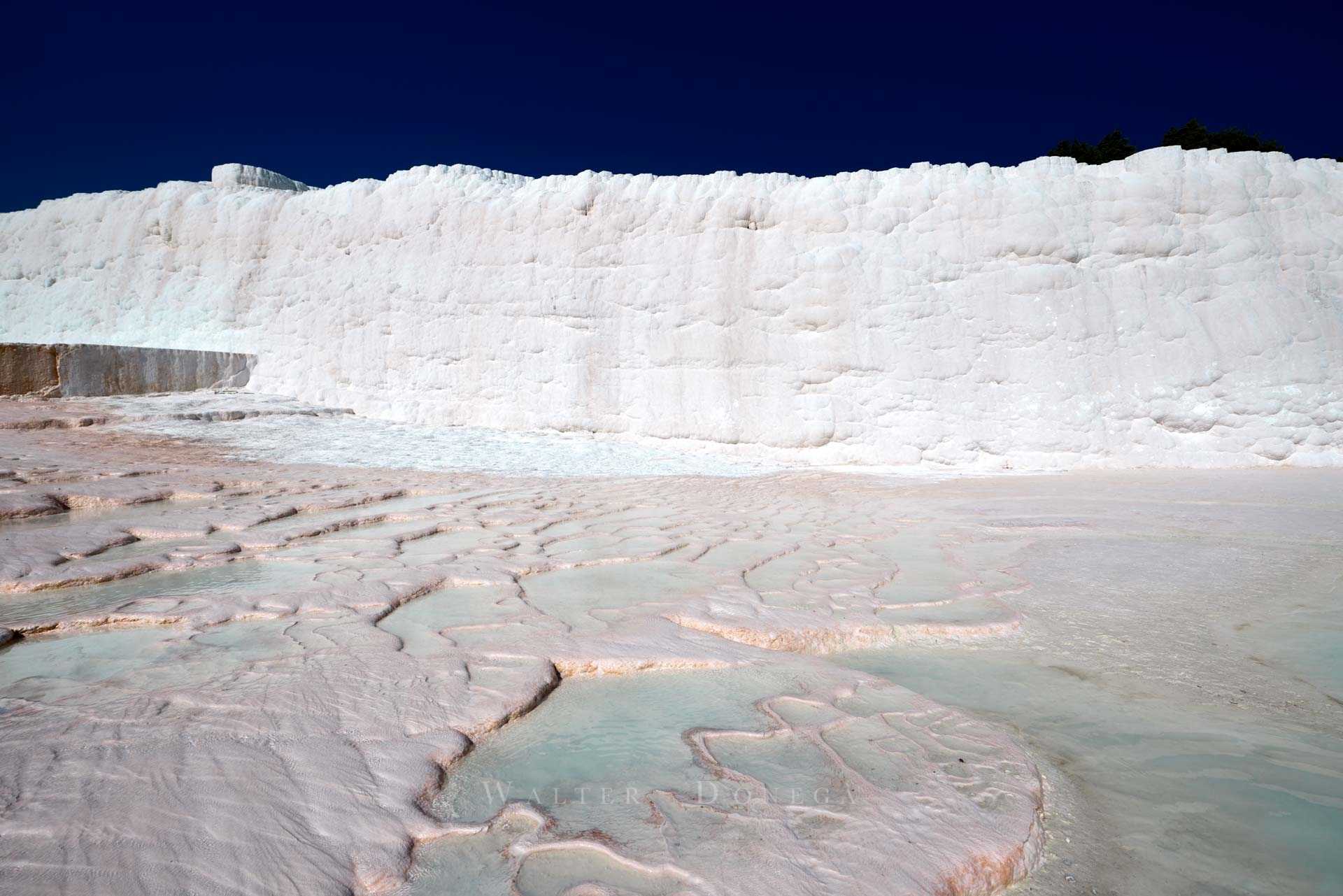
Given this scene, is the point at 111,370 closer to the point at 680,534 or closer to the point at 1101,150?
the point at 680,534

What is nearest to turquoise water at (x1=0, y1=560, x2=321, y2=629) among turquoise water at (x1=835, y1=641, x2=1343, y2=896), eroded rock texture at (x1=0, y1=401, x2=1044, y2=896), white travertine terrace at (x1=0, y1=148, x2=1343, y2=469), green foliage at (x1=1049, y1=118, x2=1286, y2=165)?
eroded rock texture at (x1=0, y1=401, x2=1044, y2=896)

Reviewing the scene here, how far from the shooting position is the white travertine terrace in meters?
7.35

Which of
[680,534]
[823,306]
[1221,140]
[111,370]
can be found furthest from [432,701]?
[1221,140]

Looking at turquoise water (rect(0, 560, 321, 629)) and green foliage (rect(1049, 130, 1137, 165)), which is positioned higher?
green foliage (rect(1049, 130, 1137, 165))

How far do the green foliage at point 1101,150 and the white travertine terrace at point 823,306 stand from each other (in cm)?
1057

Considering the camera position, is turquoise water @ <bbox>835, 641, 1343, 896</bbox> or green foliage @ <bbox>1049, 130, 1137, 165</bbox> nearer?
turquoise water @ <bbox>835, 641, 1343, 896</bbox>

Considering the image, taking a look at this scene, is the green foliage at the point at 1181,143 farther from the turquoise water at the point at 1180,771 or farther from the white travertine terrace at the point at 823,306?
the turquoise water at the point at 1180,771

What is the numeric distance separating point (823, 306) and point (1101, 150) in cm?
1365

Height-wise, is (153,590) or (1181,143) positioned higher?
(1181,143)

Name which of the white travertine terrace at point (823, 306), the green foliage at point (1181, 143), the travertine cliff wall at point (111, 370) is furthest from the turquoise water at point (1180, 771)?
the green foliage at point (1181, 143)

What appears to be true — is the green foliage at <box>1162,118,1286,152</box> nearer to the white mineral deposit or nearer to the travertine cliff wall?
the white mineral deposit

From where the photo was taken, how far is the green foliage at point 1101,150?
17016 mm

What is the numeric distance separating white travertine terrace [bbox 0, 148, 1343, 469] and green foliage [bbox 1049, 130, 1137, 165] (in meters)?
10.6

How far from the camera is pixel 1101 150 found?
17.3 m
